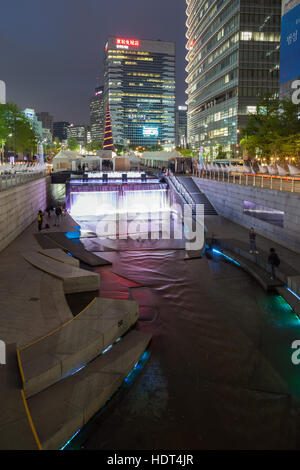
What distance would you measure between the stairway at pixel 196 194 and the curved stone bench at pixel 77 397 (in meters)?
25.7

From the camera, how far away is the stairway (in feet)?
111

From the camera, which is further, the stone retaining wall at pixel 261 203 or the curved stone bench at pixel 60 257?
the stone retaining wall at pixel 261 203

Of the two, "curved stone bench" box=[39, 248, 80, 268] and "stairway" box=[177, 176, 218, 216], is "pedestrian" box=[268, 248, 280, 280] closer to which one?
"curved stone bench" box=[39, 248, 80, 268]

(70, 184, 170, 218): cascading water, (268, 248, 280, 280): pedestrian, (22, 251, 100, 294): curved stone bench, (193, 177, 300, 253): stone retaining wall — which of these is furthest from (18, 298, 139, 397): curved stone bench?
(70, 184, 170, 218): cascading water

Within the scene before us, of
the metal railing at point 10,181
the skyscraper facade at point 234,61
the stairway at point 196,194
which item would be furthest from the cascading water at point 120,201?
the skyscraper facade at point 234,61

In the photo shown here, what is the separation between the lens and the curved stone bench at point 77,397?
6304 millimetres

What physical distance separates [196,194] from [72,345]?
30089 mm

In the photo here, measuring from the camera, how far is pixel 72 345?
A: 862cm

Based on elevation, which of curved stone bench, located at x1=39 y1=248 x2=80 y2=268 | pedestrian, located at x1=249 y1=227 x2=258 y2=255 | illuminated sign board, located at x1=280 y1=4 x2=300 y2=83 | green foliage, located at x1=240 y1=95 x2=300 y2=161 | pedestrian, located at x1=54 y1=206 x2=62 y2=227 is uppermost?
illuminated sign board, located at x1=280 y1=4 x2=300 y2=83

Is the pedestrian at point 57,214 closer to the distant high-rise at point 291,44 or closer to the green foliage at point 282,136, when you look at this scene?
the green foliage at point 282,136

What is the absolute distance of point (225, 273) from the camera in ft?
57.6

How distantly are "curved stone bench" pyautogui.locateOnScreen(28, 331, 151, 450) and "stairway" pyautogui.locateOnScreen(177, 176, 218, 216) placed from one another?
25711mm
